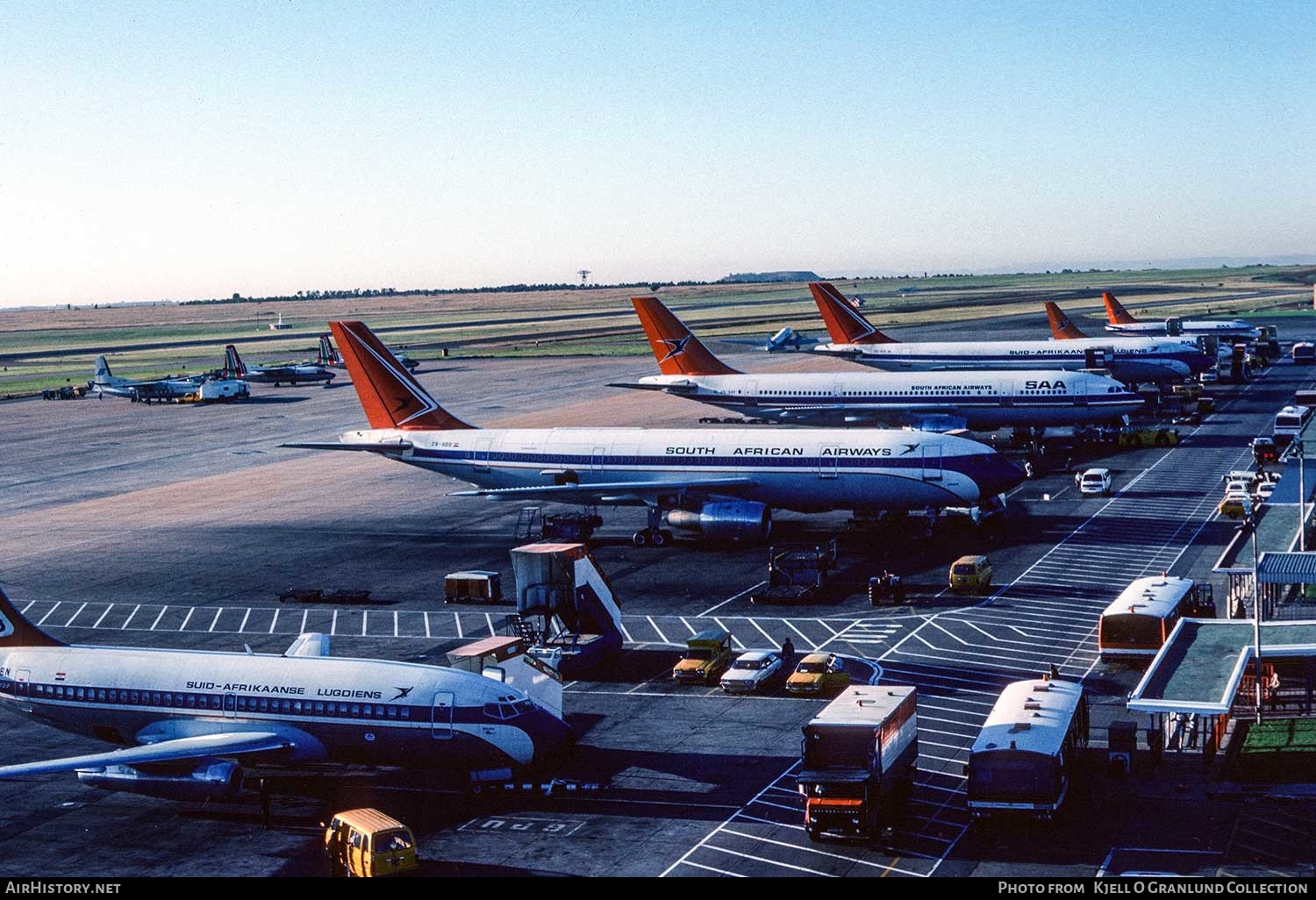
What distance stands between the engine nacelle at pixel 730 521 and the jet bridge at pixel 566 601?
19651 millimetres

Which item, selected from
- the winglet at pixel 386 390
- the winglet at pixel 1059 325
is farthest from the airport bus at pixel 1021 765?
the winglet at pixel 1059 325

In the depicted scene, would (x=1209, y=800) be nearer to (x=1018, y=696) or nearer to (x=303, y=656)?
(x=1018, y=696)

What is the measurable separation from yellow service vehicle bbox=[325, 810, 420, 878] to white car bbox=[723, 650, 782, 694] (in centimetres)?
1827

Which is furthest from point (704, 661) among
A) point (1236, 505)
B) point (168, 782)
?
point (1236, 505)

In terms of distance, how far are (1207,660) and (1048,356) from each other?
92.0 meters

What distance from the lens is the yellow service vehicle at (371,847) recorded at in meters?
35.3

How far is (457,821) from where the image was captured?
4047 centimetres

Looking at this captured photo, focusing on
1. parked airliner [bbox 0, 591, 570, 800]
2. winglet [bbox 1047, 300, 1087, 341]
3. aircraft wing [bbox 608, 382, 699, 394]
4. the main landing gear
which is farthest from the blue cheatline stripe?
winglet [bbox 1047, 300, 1087, 341]

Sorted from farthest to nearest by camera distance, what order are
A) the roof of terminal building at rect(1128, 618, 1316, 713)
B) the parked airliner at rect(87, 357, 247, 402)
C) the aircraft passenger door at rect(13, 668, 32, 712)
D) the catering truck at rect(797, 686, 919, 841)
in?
1. the parked airliner at rect(87, 357, 247, 402)
2. the aircraft passenger door at rect(13, 668, 32, 712)
3. the roof of terminal building at rect(1128, 618, 1316, 713)
4. the catering truck at rect(797, 686, 919, 841)

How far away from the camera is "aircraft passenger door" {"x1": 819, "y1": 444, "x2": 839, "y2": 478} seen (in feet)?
257

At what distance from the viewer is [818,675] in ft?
168

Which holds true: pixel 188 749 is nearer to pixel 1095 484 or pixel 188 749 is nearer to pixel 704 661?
pixel 704 661

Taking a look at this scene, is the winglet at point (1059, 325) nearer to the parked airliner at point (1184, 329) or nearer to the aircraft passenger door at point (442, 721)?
the parked airliner at point (1184, 329)

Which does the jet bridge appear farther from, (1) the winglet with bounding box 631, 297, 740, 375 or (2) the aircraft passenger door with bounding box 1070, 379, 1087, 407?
(1) the winglet with bounding box 631, 297, 740, 375
